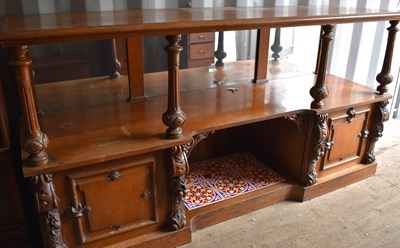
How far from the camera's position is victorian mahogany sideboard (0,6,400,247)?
1676mm

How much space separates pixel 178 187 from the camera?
2014 millimetres

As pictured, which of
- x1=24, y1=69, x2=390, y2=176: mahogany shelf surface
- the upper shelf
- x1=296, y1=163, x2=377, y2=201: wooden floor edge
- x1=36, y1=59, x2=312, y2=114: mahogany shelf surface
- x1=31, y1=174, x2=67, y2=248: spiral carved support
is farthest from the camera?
x1=296, y1=163, x2=377, y2=201: wooden floor edge

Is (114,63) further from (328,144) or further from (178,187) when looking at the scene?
(328,144)

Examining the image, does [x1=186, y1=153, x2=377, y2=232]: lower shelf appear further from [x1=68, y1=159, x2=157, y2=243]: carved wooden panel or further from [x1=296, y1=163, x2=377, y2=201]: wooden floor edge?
[x1=68, y1=159, x2=157, y2=243]: carved wooden panel

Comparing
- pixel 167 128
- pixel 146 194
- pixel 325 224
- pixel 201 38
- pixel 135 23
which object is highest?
pixel 135 23

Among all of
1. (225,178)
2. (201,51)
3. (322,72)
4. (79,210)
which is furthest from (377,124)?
(79,210)

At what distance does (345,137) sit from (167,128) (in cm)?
135

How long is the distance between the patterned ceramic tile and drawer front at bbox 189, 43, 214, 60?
818 mm

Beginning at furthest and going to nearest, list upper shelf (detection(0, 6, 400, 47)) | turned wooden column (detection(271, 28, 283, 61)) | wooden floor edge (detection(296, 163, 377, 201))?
turned wooden column (detection(271, 28, 283, 61)) → wooden floor edge (detection(296, 163, 377, 201)) → upper shelf (detection(0, 6, 400, 47))

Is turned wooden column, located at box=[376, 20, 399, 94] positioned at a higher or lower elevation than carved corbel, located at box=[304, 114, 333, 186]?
higher

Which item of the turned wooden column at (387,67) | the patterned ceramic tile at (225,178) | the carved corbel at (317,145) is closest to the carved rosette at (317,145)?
the carved corbel at (317,145)

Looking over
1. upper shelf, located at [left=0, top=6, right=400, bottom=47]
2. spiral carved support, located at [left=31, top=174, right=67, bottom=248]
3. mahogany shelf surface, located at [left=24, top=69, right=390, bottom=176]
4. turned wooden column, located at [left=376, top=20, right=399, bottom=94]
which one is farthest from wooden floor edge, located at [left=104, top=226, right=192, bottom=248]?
turned wooden column, located at [left=376, top=20, right=399, bottom=94]

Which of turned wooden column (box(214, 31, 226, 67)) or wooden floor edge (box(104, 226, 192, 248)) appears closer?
wooden floor edge (box(104, 226, 192, 248))

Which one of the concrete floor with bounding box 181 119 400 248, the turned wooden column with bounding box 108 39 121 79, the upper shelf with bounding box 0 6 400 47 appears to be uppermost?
the upper shelf with bounding box 0 6 400 47
